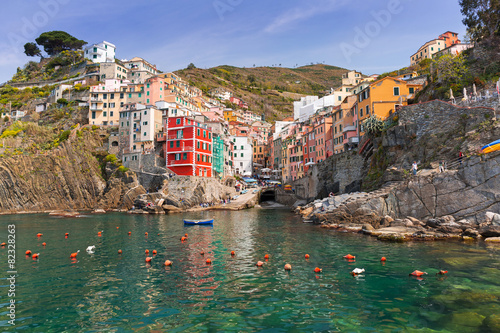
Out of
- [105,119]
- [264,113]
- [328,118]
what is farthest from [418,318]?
[264,113]

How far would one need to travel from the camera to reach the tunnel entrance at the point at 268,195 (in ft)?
298

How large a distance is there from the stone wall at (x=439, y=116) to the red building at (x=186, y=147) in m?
45.2

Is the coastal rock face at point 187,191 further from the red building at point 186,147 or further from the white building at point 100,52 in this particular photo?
the white building at point 100,52

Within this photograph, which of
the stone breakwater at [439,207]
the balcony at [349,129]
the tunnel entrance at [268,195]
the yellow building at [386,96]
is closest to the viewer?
the stone breakwater at [439,207]

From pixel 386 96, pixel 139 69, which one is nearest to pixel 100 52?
pixel 139 69

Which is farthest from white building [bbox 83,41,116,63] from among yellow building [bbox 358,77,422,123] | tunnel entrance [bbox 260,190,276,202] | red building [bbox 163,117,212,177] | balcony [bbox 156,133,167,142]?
yellow building [bbox 358,77,422,123]

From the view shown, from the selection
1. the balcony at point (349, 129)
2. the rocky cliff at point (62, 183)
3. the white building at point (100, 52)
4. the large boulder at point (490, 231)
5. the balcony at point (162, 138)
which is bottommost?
the large boulder at point (490, 231)

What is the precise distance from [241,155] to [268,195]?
22.9 m

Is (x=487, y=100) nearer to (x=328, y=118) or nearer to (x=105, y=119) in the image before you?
(x=328, y=118)

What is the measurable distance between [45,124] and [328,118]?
8226 centimetres

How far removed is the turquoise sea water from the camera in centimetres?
1099

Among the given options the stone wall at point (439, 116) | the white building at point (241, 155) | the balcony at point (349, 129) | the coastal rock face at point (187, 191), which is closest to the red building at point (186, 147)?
the coastal rock face at point (187, 191)

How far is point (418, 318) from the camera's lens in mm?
11234

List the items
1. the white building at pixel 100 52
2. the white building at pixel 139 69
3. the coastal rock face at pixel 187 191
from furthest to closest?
the white building at pixel 100 52 < the white building at pixel 139 69 < the coastal rock face at pixel 187 191
